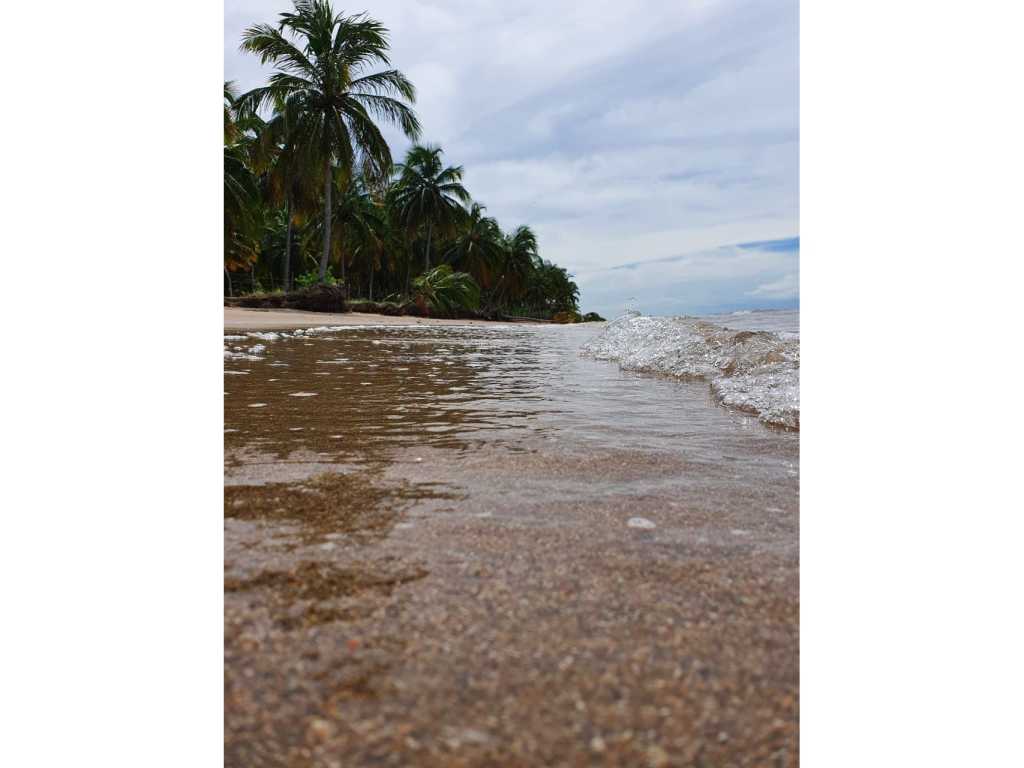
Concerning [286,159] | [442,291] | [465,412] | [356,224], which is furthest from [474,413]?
[356,224]

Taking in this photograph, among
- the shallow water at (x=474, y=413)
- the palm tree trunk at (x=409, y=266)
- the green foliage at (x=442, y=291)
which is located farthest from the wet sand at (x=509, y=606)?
the palm tree trunk at (x=409, y=266)

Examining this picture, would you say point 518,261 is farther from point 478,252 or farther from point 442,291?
point 442,291

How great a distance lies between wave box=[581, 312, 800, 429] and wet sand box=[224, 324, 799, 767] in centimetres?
123

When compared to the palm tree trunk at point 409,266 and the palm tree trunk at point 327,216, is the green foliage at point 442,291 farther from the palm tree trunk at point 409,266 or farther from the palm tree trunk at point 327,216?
the palm tree trunk at point 409,266

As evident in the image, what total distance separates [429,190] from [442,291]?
8.25 meters

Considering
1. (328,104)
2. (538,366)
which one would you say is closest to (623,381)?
(538,366)

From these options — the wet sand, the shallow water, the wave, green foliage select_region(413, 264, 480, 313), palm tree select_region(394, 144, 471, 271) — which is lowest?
the wet sand

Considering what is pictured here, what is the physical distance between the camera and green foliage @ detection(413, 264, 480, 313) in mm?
26188

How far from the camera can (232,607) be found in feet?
3.55

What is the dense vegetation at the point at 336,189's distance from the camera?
19844mm

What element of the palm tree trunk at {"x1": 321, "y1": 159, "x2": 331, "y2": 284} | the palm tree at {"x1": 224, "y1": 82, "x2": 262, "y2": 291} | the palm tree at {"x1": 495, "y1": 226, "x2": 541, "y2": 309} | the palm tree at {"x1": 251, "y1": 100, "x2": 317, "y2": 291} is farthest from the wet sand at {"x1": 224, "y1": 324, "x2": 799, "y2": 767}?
the palm tree at {"x1": 495, "y1": 226, "x2": 541, "y2": 309}

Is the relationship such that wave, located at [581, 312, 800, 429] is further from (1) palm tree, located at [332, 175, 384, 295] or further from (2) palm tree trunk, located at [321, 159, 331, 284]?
(1) palm tree, located at [332, 175, 384, 295]

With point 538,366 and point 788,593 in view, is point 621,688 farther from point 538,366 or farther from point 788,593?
point 538,366
